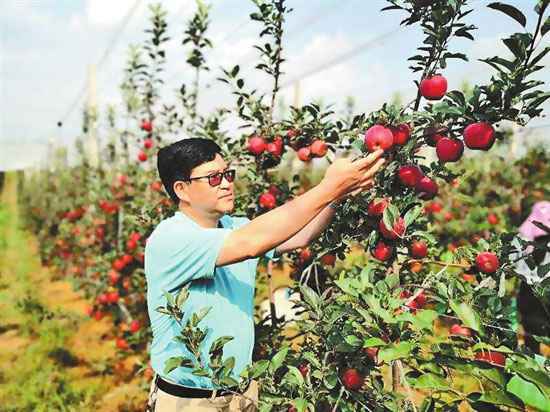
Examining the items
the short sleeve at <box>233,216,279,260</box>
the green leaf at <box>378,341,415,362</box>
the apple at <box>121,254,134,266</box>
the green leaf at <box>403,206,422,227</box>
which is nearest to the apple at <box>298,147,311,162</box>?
the short sleeve at <box>233,216,279,260</box>

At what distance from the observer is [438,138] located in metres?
1.45

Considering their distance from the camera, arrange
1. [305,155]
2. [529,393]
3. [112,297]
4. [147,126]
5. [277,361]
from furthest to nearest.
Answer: [112,297] < [147,126] < [305,155] < [277,361] < [529,393]

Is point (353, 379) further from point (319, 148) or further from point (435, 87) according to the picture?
point (319, 148)

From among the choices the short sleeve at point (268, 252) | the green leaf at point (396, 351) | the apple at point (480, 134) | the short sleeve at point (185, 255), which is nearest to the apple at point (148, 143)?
the short sleeve at point (268, 252)

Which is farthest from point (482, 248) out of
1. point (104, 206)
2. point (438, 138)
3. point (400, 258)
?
point (104, 206)

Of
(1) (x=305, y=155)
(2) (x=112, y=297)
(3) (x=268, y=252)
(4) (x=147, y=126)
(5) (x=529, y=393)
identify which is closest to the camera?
(5) (x=529, y=393)

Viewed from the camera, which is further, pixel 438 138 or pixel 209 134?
pixel 209 134

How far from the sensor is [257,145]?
2355 millimetres

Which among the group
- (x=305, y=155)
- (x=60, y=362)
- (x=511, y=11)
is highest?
(x=511, y=11)

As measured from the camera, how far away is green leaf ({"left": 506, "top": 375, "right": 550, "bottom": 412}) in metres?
0.69

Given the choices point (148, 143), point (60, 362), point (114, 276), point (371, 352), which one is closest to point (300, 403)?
point (371, 352)

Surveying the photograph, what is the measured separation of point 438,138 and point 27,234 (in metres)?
17.7

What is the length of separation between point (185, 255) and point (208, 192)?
10.8 inches

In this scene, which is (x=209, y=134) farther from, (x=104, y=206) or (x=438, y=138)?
(x=104, y=206)
